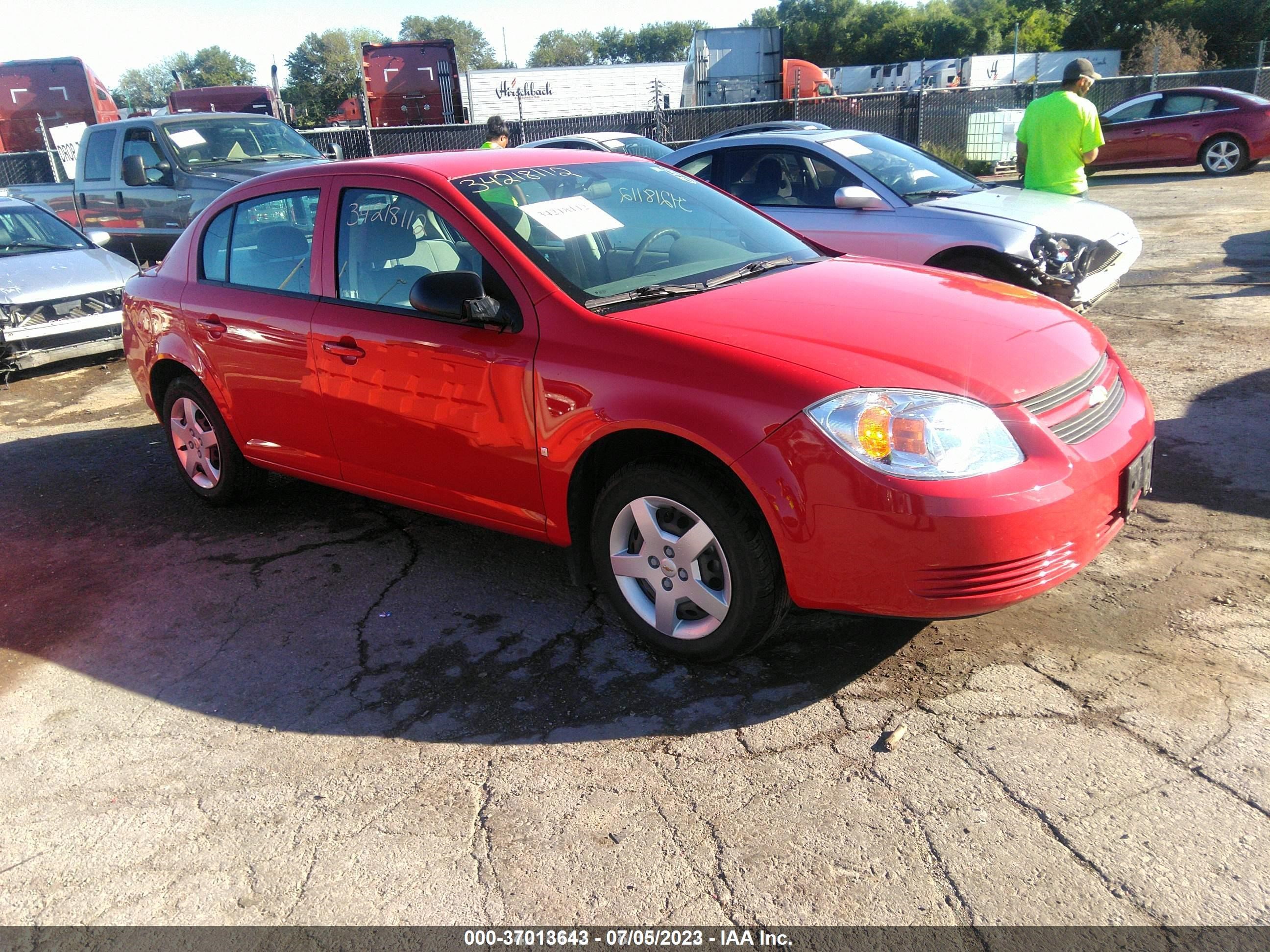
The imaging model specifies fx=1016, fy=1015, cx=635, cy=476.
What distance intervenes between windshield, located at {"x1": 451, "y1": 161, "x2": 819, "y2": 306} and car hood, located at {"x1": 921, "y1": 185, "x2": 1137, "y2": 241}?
2869 mm

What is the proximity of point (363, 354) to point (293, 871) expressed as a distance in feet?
6.95

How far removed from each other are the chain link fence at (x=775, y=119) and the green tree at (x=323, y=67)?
68.8 metres

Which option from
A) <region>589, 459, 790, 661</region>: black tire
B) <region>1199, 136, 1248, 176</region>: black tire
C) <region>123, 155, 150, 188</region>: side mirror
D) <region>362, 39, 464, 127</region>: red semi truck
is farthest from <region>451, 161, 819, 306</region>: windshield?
<region>362, 39, 464, 127</region>: red semi truck

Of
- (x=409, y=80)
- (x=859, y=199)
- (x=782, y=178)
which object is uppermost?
(x=409, y=80)

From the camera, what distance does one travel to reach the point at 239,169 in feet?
36.1

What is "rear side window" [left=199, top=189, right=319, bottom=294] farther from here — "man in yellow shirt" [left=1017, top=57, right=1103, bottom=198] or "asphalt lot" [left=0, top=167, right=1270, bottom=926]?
"man in yellow shirt" [left=1017, top=57, right=1103, bottom=198]

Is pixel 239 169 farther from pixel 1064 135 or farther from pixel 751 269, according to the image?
pixel 751 269

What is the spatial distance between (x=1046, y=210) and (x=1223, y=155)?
42.7 ft

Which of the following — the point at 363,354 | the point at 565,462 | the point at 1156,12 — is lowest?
the point at 565,462

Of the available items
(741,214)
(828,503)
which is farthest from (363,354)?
(828,503)

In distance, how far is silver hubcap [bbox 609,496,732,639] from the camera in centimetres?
329

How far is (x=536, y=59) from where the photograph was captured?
392 feet

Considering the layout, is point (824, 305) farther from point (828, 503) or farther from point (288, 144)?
point (288, 144)

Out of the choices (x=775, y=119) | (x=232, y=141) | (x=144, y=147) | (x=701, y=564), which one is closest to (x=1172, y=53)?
(x=775, y=119)
